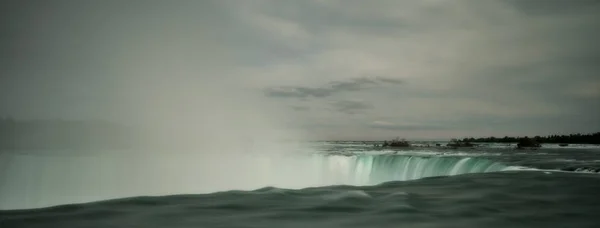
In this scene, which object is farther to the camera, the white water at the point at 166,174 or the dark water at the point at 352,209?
the white water at the point at 166,174

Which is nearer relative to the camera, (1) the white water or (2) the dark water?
(2) the dark water

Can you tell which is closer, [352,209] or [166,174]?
[352,209]

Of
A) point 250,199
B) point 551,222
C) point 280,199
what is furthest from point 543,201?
point 250,199

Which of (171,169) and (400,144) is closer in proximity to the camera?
(171,169)

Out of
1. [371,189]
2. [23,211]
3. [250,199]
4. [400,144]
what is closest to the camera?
[23,211]

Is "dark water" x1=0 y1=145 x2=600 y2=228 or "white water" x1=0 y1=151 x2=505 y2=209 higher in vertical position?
"dark water" x1=0 y1=145 x2=600 y2=228

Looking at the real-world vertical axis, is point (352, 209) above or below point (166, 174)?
above

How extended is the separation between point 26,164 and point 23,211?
3620 centimetres

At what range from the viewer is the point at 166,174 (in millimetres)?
42875

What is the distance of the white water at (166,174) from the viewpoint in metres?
34.3

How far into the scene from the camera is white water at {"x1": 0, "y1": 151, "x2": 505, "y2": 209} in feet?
113

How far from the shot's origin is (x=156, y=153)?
1970 inches

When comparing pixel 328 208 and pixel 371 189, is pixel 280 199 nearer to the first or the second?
pixel 328 208

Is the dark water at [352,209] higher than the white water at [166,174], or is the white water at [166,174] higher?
the dark water at [352,209]
